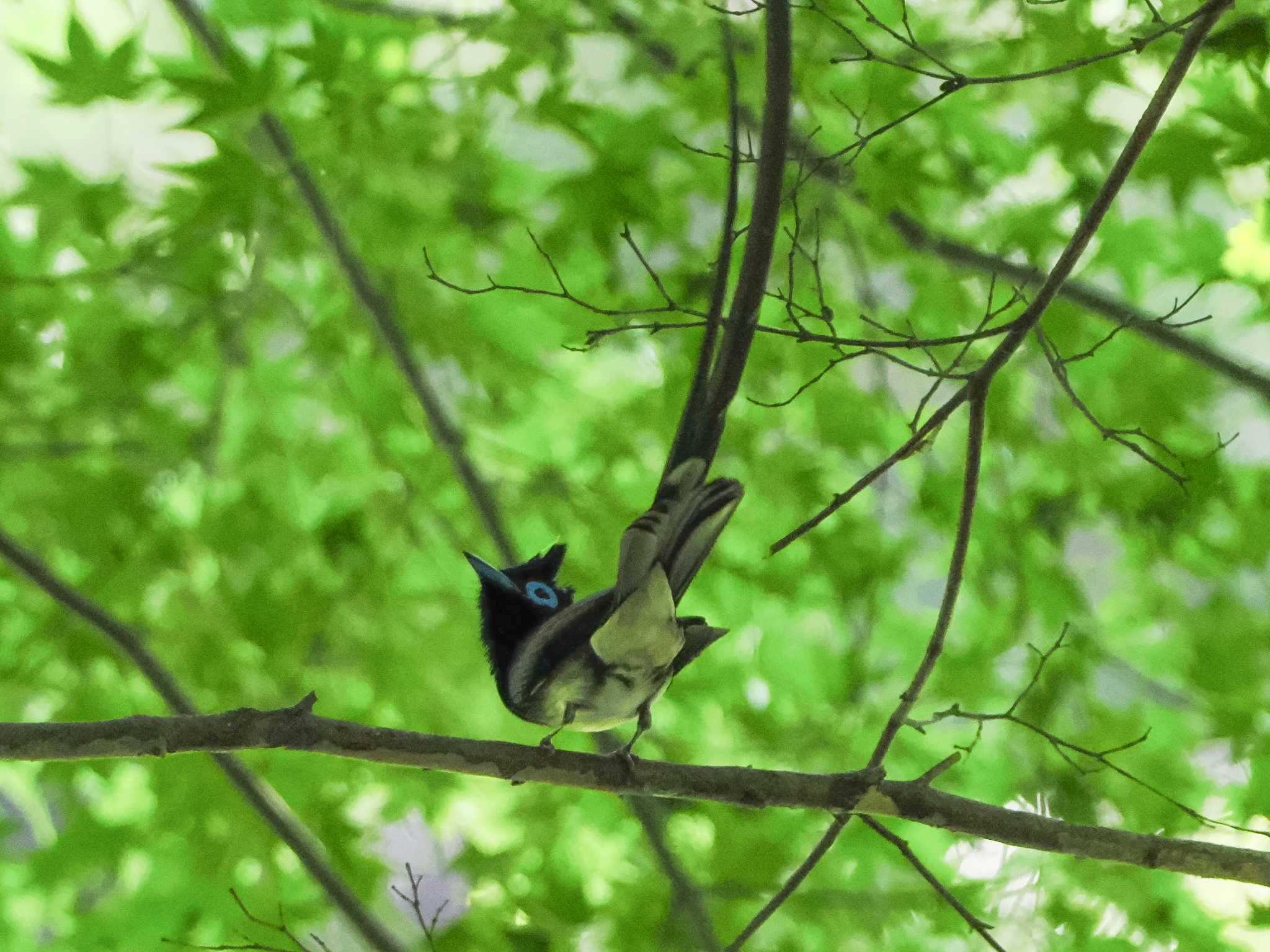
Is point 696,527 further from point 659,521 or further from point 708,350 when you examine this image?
point 708,350

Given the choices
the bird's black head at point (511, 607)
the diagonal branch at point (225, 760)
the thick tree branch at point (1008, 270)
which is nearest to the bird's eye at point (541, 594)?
the bird's black head at point (511, 607)

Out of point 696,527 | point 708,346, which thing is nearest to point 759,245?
point 708,346

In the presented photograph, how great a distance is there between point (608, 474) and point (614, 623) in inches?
50.3

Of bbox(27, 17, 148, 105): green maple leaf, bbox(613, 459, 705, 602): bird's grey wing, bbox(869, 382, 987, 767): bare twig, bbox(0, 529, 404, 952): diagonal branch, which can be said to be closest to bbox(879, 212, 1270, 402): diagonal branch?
bbox(869, 382, 987, 767): bare twig

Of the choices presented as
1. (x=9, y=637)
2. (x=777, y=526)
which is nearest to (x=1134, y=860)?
(x=777, y=526)

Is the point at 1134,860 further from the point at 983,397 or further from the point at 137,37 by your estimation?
the point at 137,37

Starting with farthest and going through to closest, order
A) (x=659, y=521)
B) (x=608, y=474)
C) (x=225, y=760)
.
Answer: (x=608, y=474) < (x=225, y=760) < (x=659, y=521)

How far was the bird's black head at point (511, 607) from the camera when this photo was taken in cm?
118

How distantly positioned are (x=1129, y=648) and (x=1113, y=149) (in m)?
1.19

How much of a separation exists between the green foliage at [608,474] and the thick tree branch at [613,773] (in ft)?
2.70

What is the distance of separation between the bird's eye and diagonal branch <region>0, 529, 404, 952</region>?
704mm

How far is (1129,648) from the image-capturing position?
2561mm

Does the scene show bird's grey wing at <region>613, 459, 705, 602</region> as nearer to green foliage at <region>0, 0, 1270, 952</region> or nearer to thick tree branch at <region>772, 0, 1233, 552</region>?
thick tree branch at <region>772, 0, 1233, 552</region>

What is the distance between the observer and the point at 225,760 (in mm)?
1648
